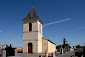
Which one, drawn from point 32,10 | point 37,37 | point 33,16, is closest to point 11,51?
point 37,37

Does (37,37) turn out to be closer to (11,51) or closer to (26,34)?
(26,34)

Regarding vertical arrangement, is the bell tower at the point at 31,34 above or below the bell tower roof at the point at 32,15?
below

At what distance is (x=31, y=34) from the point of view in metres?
29.2

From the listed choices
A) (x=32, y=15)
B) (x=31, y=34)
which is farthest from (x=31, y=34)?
(x=32, y=15)

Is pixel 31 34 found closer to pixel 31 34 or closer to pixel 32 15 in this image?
pixel 31 34

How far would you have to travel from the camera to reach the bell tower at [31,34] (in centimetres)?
2873

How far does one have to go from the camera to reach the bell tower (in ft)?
94.3

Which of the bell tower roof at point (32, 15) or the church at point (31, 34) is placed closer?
the church at point (31, 34)

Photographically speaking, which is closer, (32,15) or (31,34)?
(31,34)

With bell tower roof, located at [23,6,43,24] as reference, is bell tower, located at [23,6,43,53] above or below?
below

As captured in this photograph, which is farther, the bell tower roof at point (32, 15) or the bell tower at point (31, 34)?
the bell tower roof at point (32, 15)

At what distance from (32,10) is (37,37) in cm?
810

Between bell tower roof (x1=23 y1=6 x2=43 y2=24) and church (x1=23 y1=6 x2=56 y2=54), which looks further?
bell tower roof (x1=23 y1=6 x2=43 y2=24)

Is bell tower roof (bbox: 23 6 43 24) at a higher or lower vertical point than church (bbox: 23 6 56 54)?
higher
